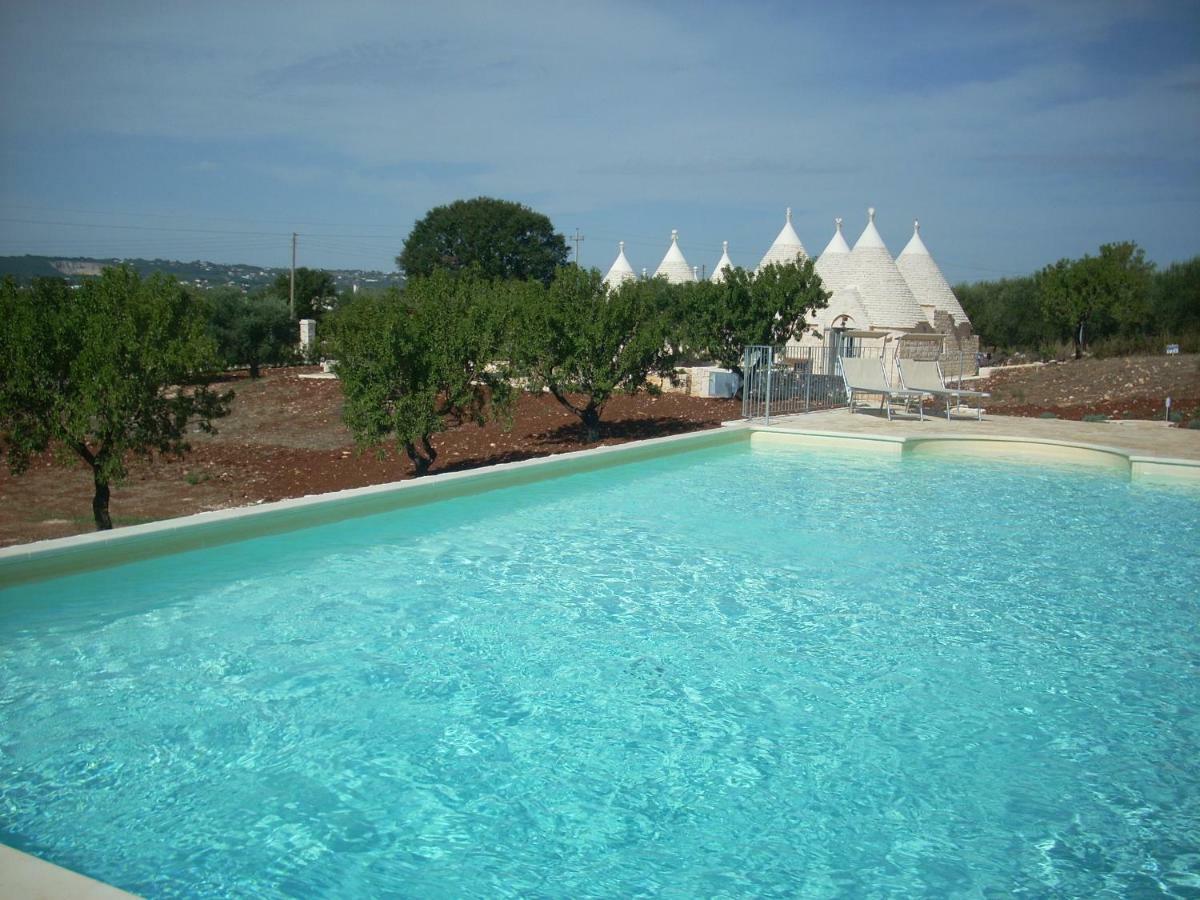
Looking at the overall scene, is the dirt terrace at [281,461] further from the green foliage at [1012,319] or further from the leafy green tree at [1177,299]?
the green foliage at [1012,319]

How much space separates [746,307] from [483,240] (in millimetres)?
41387

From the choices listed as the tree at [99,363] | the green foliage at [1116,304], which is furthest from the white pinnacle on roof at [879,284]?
the tree at [99,363]

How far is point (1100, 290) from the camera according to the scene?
36188mm

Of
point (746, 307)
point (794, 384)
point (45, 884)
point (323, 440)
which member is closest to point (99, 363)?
point (45, 884)

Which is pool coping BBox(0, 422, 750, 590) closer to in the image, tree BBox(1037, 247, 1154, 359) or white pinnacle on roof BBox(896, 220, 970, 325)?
white pinnacle on roof BBox(896, 220, 970, 325)

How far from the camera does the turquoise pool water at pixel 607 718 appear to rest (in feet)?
10.7

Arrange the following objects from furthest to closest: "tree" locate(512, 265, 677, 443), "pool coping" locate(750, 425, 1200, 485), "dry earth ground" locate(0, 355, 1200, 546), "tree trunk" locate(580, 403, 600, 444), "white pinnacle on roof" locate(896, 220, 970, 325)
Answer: "white pinnacle on roof" locate(896, 220, 970, 325), "tree trunk" locate(580, 403, 600, 444), "tree" locate(512, 265, 677, 443), "dry earth ground" locate(0, 355, 1200, 546), "pool coping" locate(750, 425, 1200, 485)

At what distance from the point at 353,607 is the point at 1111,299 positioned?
37.5 meters

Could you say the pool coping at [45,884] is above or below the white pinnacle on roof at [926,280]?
below

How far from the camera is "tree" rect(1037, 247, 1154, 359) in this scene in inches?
1416

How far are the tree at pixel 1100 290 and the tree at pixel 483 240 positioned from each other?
29452 millimetres

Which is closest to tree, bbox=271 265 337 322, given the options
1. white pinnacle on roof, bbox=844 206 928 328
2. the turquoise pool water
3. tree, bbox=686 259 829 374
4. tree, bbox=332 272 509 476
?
white pinnacle on roof, bbox=844 206 928 328

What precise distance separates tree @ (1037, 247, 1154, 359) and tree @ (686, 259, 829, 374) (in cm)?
2130

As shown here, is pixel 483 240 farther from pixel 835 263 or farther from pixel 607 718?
pixel 607 718
